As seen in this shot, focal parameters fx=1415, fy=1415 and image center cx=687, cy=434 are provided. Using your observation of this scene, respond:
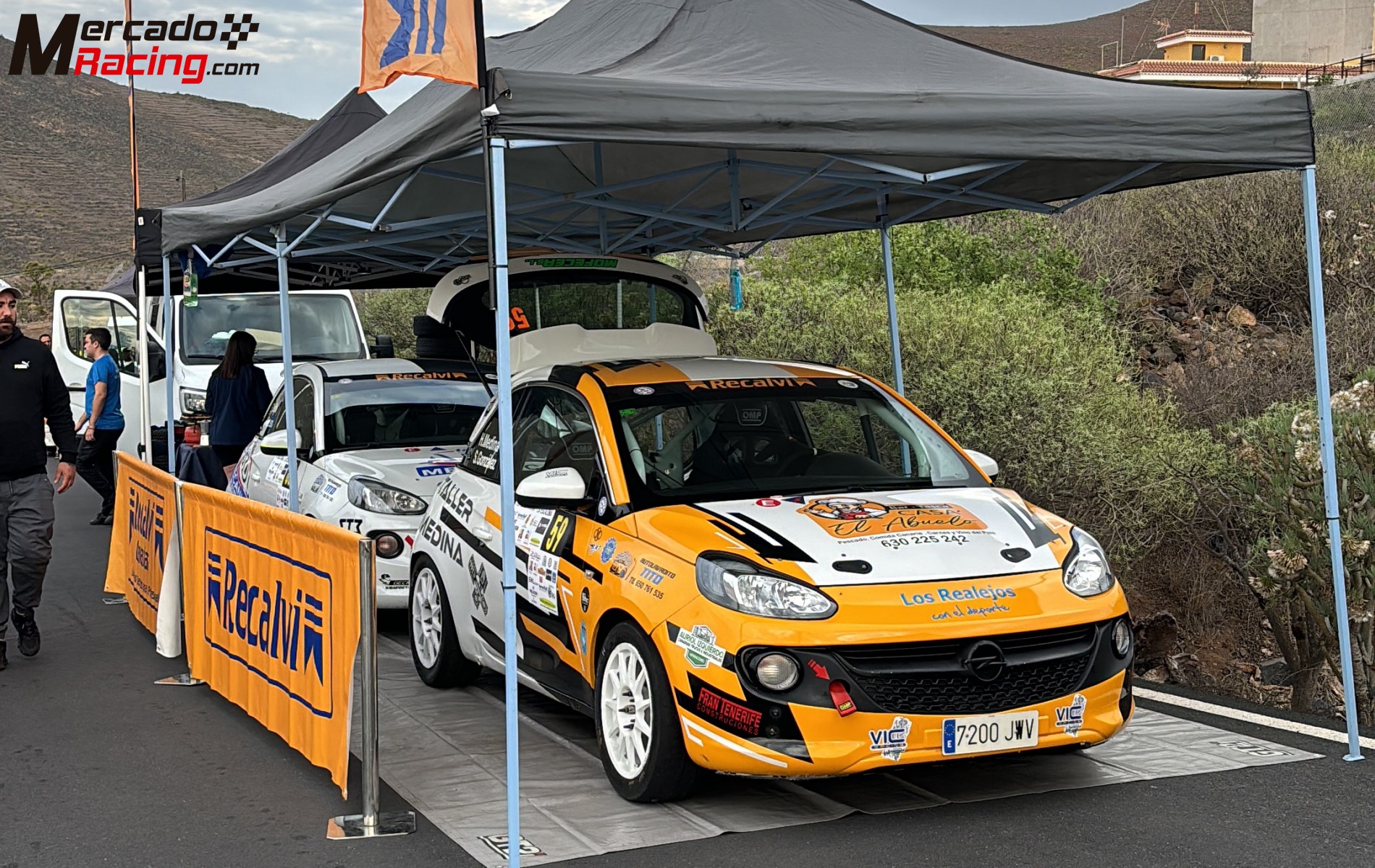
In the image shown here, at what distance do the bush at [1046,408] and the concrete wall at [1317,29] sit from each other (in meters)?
93.3

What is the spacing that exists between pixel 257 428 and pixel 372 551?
25.2 feet

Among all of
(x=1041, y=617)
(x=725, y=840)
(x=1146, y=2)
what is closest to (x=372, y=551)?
(x=725, y=840)

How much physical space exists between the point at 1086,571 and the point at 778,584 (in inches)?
51.6

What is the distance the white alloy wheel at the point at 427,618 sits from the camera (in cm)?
754

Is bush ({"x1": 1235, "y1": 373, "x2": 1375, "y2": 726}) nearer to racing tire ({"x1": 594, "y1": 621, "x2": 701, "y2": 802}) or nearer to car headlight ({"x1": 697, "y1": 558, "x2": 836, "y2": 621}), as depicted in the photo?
car headlight ({"x1": 697, "y1": 558, "x2": 836, "y2": 621})

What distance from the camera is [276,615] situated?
6.40 m

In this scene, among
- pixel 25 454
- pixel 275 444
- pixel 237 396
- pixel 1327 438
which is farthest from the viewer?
pixel 237 396

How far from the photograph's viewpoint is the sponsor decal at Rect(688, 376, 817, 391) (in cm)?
Result: 658

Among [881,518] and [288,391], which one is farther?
[288,391]

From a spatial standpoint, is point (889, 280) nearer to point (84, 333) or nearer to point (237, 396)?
point (237, 396)

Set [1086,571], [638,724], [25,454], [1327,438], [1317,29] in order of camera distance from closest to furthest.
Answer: [638,724], [1086,571], [1327,438], [25,454], [1317,29]

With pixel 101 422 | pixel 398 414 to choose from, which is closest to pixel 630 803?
pixel 398 414

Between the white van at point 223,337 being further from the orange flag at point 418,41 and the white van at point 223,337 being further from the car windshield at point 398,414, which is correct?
the orange flag at point 418,41

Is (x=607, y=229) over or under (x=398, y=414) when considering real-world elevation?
over
